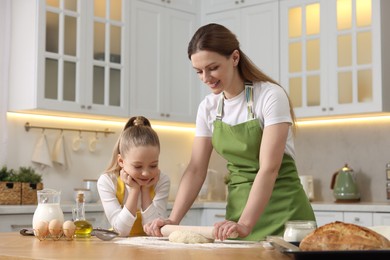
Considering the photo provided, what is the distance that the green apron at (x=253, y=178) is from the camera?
2.60 meters

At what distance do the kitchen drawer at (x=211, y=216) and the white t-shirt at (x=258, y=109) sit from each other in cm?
239

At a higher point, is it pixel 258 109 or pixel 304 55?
pixel 304 55

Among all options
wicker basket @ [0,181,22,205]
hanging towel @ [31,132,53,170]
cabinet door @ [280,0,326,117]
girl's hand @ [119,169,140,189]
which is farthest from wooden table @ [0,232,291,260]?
cabinet door @ [280,0,326,117]

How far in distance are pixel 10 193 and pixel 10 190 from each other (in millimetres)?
18

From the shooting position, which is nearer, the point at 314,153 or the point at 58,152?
the point at 58,152

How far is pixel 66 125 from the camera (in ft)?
16.8

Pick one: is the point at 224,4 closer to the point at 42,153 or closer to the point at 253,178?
the point at 42,153

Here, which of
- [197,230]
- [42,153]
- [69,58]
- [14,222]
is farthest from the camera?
[42,153]

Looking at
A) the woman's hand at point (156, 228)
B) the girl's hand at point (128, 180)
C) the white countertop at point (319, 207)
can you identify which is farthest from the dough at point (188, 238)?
the white countertop at point (319, 207)

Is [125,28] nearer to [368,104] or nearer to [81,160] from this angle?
[81,160]

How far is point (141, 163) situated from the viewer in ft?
8.93

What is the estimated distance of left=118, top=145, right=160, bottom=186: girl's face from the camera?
271 centimetres

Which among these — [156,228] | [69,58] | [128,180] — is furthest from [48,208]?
[69,58]

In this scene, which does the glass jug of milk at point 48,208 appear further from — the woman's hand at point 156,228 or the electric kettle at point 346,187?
the electric kettle at point 346,187
